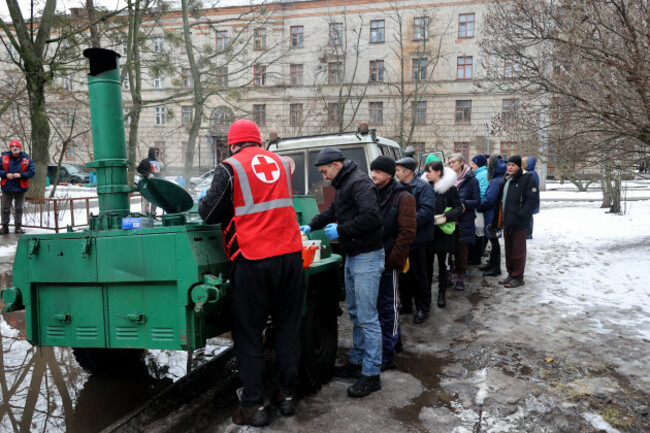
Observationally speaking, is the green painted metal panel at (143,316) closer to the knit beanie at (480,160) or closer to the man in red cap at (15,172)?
the knit beanie at (480,160)

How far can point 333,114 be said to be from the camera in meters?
28.9

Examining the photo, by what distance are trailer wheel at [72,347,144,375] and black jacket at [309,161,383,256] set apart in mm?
2237

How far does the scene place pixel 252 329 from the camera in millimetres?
3254

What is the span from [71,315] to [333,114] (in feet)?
86.9

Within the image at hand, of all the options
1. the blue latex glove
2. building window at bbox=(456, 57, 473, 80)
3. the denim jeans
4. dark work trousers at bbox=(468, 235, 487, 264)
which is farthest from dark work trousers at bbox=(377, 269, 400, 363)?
building window at bbox=(456, 57, 473, 80)

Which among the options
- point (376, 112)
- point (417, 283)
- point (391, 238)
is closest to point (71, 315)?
point (391, 238)

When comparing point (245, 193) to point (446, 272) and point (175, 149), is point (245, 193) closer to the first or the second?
point (446, 272)

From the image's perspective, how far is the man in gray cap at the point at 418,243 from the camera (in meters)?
5.30

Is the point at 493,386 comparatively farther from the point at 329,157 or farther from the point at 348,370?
the point at 329,157

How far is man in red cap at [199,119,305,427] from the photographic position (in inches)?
125

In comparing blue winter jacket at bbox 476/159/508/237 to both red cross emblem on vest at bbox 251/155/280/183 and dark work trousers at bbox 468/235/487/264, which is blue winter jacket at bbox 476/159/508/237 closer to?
dark work trousers at bbox 468/235/487/264

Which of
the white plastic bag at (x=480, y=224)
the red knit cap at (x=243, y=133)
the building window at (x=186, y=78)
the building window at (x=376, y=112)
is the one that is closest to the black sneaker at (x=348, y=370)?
the red knit cap at (x=243, y=133)

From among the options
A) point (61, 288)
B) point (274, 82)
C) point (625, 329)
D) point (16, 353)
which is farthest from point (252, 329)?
point (274, 82)

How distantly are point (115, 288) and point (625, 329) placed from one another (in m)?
5.12
